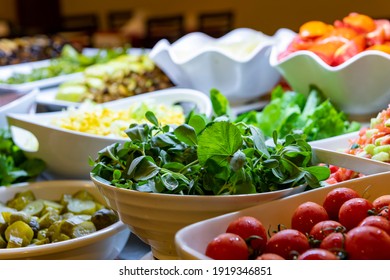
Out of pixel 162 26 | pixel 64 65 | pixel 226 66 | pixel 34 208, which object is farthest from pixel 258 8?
pixel 34 208

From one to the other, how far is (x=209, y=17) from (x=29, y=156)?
17.9 ft

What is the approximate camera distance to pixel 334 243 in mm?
791

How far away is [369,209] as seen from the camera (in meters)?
0.88

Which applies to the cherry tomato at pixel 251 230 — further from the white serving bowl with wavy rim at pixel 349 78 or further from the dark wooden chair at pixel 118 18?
the dark wooden chair at pixel 118 18

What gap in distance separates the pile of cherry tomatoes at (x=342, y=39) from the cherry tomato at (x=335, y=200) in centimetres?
76

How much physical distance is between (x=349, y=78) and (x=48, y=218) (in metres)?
0.80

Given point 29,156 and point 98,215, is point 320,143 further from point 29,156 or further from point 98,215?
point 29,156

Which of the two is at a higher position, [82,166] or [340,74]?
[340,74]

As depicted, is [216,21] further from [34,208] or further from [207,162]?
[207,162]

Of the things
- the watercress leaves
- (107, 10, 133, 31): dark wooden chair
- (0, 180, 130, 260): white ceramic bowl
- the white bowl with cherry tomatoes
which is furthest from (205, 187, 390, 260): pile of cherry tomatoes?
(107, 10, 133, 31): dark wooden chair

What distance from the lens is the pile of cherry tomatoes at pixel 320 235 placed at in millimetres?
773

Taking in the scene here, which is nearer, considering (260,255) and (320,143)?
(260,255)

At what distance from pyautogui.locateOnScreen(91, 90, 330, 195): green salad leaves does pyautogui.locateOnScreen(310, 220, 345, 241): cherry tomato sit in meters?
0.13

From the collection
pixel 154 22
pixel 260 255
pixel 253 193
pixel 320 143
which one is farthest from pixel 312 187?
pixel 154 22
